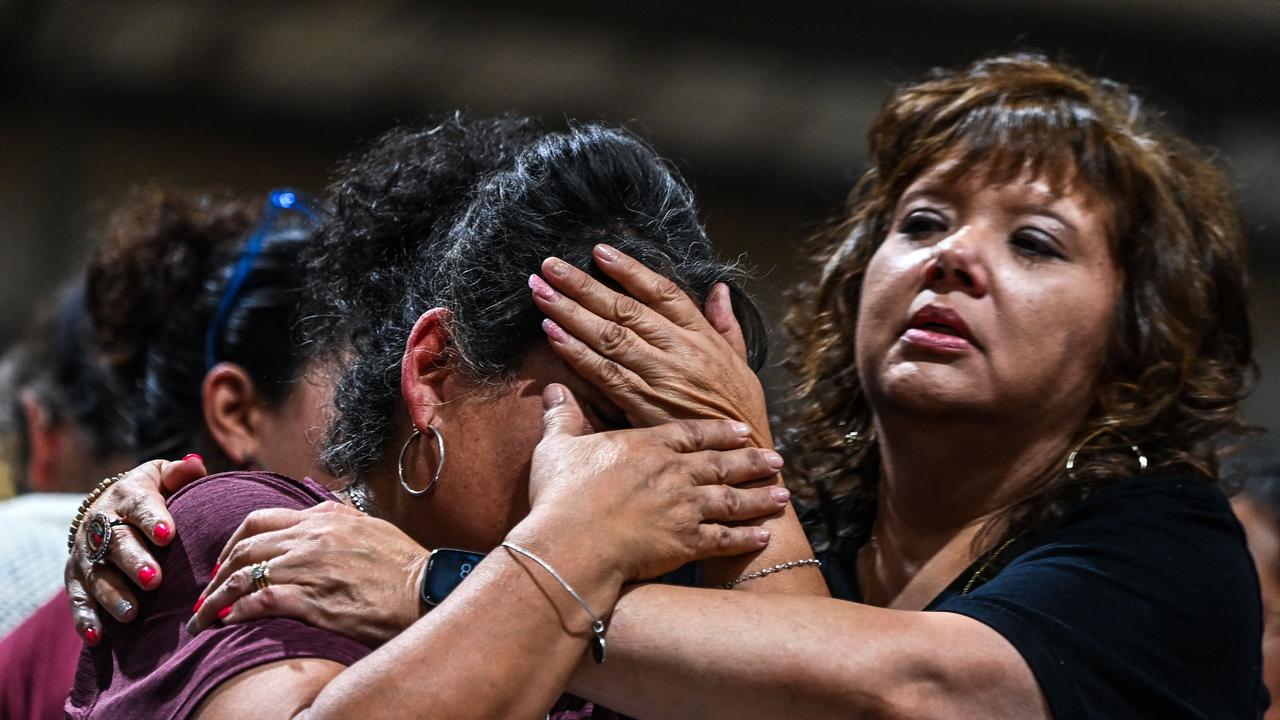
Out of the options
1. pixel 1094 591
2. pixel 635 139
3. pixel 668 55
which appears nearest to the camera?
pixel 1094 591

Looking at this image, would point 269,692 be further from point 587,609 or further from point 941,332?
point 941,332

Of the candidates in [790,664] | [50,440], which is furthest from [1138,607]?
[50,440]

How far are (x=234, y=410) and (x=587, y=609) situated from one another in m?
1.17

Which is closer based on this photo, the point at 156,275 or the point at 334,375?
the point at 334,375

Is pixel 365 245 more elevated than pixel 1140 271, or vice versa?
pixel 365 245

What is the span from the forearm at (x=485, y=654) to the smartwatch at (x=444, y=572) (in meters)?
0.06

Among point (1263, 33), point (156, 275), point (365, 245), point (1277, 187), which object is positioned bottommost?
point (1277, 187)

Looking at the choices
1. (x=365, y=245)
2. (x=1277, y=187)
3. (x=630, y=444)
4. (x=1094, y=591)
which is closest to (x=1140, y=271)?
(x=1094, y=591)

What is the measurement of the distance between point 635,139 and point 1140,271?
770 mm

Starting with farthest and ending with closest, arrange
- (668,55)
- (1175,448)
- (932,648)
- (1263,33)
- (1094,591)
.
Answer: (668,55), (1263,33), (1175,448), (1094,591), (932,648)

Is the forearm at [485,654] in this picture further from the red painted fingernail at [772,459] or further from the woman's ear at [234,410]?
the woman's ear at [234,410]

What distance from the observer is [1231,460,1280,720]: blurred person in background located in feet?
8.91

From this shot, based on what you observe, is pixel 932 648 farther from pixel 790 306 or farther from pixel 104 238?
pixel 104 238

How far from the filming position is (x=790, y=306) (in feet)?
8.43
